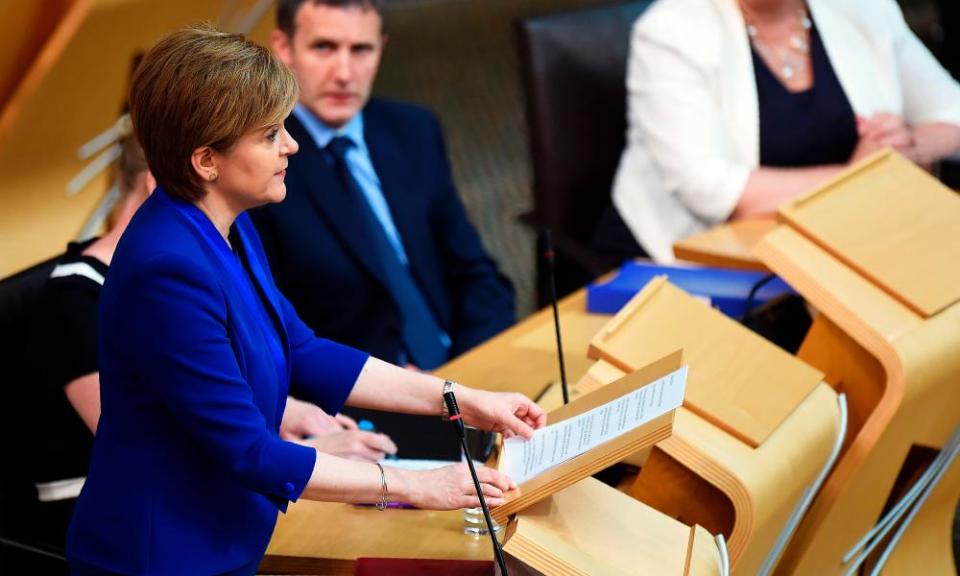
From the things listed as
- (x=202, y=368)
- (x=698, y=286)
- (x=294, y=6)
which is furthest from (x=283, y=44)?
(x=202, y=368)

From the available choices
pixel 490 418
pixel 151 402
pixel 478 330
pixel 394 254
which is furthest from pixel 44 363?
pixel 478 330

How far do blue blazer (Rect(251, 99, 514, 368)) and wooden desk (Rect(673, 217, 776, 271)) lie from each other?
1.67 feet

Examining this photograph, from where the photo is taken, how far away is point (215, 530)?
1569 millimetres

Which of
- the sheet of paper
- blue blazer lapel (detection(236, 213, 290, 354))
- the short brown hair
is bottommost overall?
the sheet of paper

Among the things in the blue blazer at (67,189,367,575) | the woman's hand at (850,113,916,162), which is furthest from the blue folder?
the blue blazer at (67,189,367,575)

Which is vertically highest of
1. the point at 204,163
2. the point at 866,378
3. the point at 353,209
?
the point at 204,163

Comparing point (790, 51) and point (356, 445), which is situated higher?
point (790, 51)

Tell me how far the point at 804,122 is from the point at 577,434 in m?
1.96

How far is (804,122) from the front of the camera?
3289 mm

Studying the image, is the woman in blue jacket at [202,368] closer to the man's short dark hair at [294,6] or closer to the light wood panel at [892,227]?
the light wood panel at [892,227]

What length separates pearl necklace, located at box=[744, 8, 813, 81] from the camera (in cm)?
332

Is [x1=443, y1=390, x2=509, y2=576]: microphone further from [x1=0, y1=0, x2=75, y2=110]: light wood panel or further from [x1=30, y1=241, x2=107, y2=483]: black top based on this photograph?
[x1=0, y1=0, x2=75, y2=110]: light wood panel

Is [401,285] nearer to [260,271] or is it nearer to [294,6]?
[294,6]

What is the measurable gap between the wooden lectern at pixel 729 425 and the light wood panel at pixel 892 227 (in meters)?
0.24
